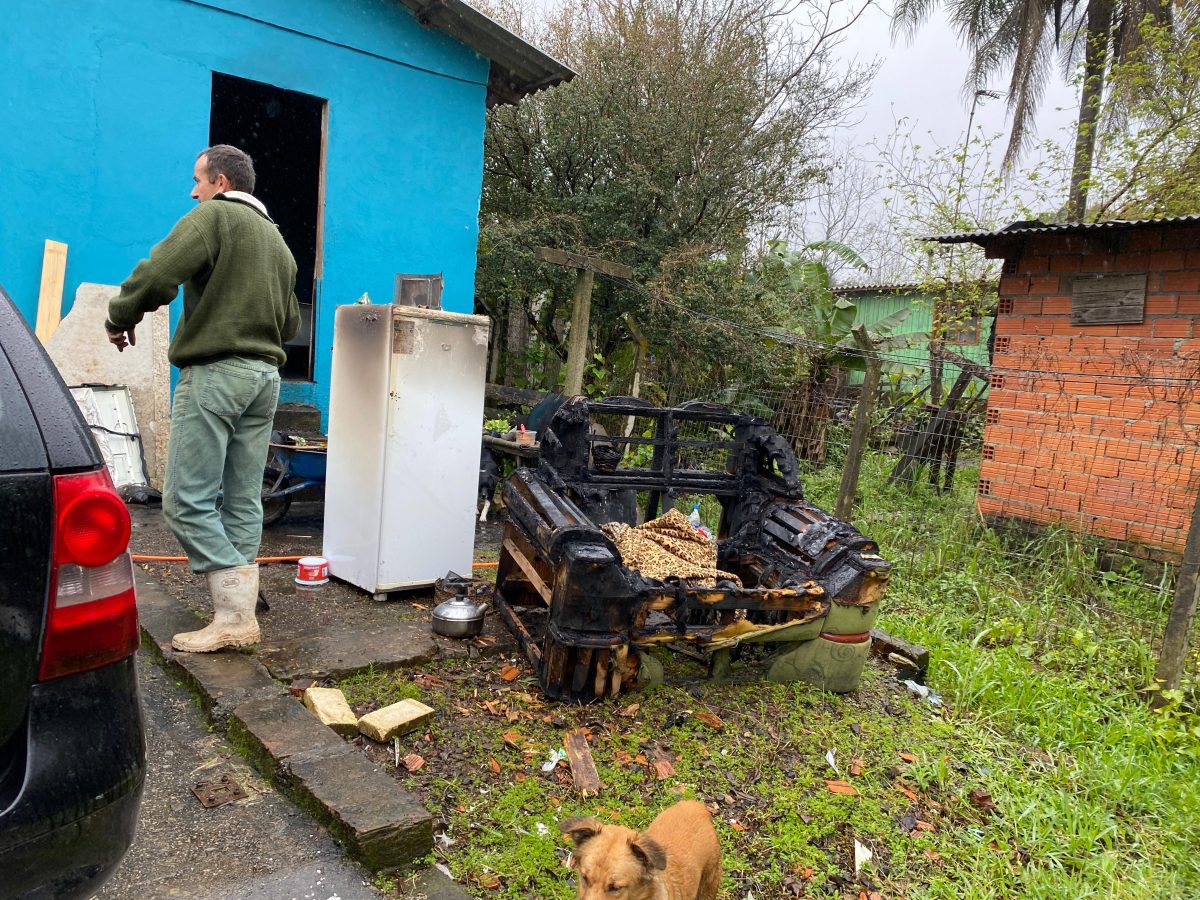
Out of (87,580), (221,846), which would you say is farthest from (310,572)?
(87,580)

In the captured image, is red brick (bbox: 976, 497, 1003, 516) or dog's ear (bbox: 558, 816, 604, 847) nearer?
dog's ear (bbox: 558, 816, 604, 847)

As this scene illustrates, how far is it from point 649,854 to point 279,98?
993 cm

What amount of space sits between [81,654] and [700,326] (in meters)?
9.17

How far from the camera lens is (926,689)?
15.2 feet

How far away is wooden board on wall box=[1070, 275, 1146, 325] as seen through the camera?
6.50m

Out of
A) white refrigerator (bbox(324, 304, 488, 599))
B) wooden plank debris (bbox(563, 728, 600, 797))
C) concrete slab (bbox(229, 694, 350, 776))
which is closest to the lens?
concrete slab (bbox(229, 694, 350, 776))

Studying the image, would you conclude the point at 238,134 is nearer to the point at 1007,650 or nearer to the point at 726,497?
the point at 726,497

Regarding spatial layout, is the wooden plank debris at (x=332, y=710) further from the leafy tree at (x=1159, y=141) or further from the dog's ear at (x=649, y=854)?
the leafy tree at (x=1159, y=141)

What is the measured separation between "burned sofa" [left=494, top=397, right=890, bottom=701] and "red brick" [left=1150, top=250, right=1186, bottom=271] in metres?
3.95

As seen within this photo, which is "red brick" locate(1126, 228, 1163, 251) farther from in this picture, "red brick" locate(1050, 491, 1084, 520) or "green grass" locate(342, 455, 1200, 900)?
"green grass" locate(342, 455, 1200, 900)

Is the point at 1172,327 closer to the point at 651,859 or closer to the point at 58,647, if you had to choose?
the point at 651,859

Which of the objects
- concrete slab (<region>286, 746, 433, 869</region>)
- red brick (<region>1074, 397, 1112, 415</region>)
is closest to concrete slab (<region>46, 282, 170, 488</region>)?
concrete slab (<region>286, 746, 433, 869</region>)

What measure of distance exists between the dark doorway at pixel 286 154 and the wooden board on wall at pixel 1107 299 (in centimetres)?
790

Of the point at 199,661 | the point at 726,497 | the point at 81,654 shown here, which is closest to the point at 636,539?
the point at 726,497
